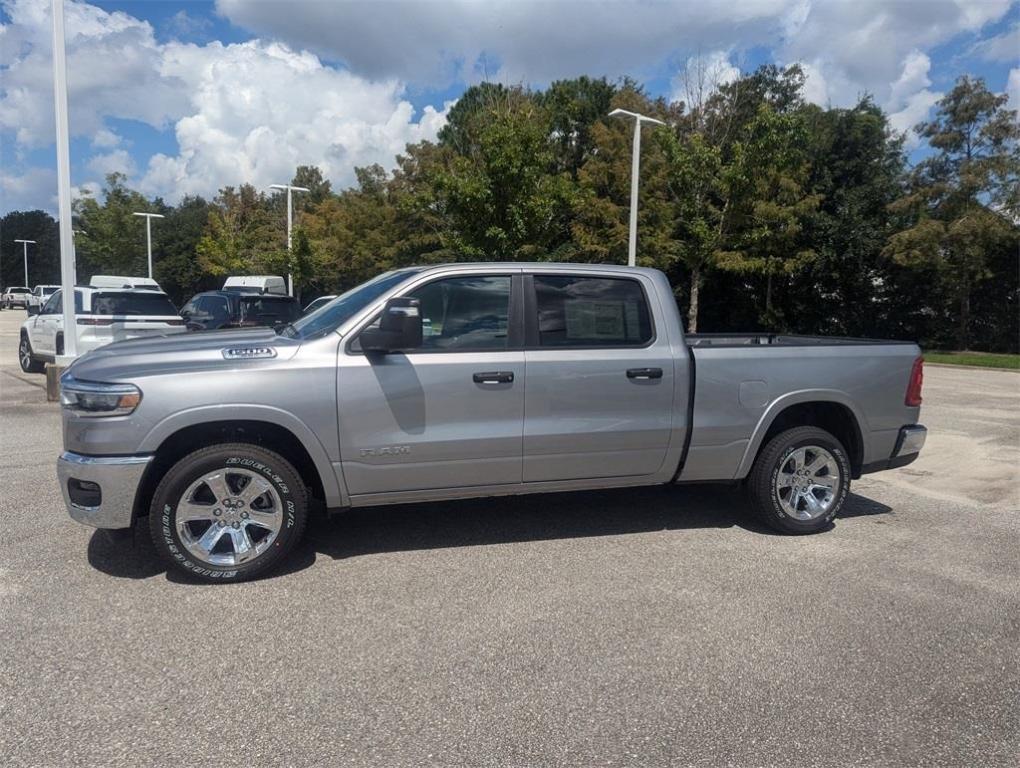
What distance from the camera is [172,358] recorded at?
433 cm

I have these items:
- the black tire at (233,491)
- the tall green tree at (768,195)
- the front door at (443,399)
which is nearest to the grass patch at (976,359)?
the tall green tree at (768,195)

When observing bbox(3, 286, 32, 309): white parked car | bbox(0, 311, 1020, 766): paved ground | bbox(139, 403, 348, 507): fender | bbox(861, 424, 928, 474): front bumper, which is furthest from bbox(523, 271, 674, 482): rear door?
bbox(3, 286, 32, 309): white parked car

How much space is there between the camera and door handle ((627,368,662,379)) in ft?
16.3

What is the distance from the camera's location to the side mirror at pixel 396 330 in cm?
426

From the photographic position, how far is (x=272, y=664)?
3467 mm

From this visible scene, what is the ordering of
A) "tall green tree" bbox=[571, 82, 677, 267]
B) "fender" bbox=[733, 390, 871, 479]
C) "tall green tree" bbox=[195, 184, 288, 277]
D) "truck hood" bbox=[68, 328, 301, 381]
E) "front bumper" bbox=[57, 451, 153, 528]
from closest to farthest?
"front bumper" bbox=[57, 451, 153, 528], "truck hood" bbox=[68, 328, 301, 381], "fender" bbox=[733, 390, 871, 479], "tall green tree" bbox=[571, 82, 677, 267], "tall green tree" bbox=[195, 184, 288, 277]

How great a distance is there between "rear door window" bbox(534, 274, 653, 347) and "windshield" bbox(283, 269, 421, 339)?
87 centimetres

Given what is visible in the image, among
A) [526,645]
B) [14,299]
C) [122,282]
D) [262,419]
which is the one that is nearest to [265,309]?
[122,282]

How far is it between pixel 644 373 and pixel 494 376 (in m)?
1.02

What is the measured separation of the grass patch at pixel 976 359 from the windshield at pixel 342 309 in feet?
66.4

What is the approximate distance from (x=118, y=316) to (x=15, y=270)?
103801 millimetres

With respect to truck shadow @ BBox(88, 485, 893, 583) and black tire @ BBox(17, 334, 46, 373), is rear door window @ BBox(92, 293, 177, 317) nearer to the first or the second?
black tire @ BBox(17, 334, 46, 373)

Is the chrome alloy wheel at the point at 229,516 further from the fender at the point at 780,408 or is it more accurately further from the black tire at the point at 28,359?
the black tire at the point at 28,359

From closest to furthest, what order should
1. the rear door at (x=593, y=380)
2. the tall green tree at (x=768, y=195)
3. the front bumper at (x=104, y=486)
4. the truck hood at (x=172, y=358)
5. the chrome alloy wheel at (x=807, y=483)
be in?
the front bumper at (x=104, y=486) → the truck hood at (x=172, y=358) → the rear door at (x=593, y=380) → the chrome alloy wheel at (x=807, y=483) → the tall green tree at (x=768, y=195)
